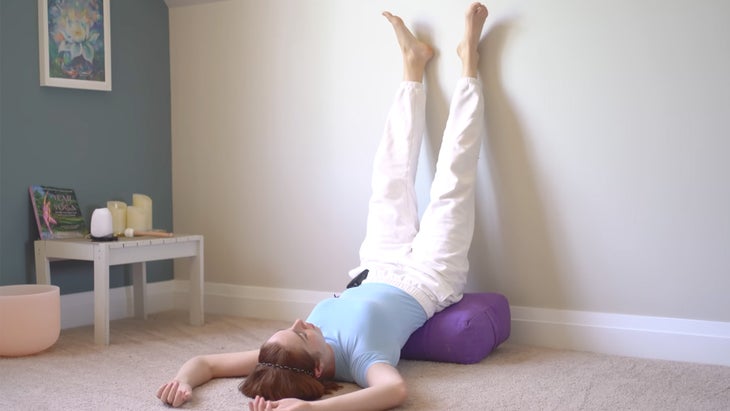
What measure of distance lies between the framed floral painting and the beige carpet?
1.09 m

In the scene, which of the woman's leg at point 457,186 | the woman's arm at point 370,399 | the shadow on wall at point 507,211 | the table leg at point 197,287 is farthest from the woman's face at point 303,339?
the table leg at point 197,287

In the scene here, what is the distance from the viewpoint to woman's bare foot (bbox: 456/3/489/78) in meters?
2.90

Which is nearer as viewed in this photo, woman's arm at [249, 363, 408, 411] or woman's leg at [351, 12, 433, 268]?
woman's arm at [249, 363, 408, 411]

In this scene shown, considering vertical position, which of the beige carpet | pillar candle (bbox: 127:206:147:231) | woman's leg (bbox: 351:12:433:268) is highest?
woman's leg (bbox: 351:12:433:268)

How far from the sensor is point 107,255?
2957 millimetres

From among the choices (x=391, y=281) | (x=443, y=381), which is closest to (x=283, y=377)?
(x=443, y=381)

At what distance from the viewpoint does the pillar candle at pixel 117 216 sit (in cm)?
329

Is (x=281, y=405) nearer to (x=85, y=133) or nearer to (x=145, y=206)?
(x=145, y=206)

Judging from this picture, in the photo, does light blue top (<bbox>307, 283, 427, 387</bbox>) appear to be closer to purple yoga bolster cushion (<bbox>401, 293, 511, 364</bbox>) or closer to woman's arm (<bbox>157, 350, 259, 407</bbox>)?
purple yoga bolster cushion (<bbox>401, 293, 511, 364</bbox>)

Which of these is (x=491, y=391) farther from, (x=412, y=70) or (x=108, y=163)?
(x=108, y=163)

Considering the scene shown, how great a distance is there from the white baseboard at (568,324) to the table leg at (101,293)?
0.40 m

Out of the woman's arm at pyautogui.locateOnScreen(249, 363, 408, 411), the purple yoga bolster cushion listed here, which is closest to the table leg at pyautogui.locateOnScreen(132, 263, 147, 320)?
the purple yoga bolster cushion

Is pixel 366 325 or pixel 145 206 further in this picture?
pixel 145 206

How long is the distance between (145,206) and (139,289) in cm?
38
